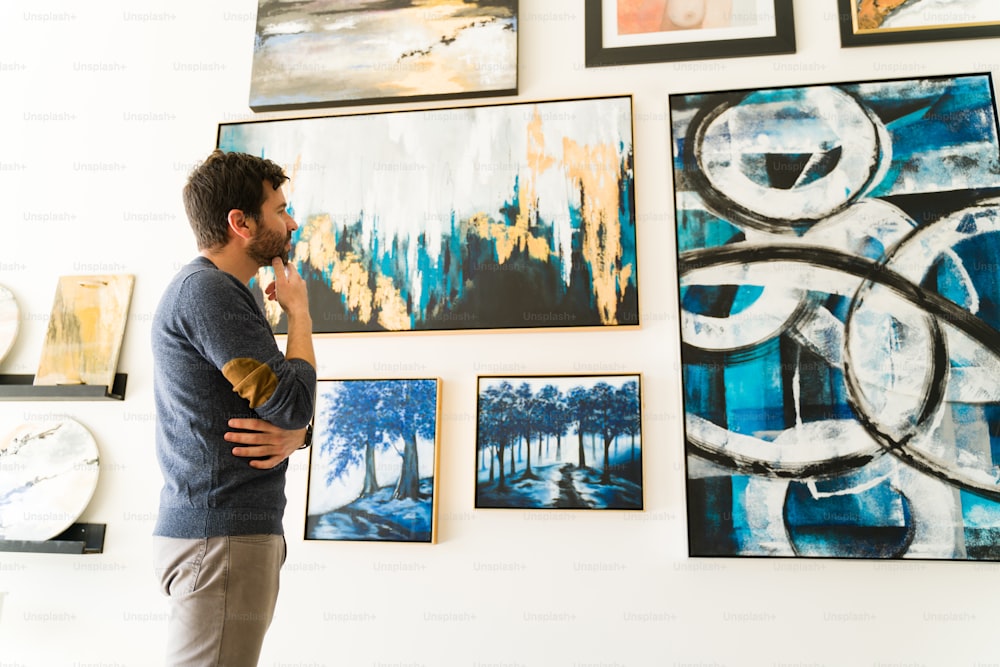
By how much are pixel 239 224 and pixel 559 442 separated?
0.98 m

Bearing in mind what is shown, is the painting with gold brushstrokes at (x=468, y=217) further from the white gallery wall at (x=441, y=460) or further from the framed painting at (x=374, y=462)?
the framed painting at (x=374, y=462)

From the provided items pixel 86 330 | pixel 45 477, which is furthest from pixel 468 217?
pixel 45 477

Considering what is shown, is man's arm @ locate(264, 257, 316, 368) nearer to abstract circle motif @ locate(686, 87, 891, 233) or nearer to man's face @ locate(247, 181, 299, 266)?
man's face @ locate(247, 181, 299, 266)

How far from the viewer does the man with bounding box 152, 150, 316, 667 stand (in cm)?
119

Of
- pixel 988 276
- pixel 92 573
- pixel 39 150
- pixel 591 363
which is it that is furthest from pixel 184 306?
pixel 988 276

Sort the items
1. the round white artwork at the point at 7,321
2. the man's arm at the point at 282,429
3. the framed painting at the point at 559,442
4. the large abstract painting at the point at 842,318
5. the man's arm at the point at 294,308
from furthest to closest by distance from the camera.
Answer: the round white artwork at the point at 7,321 → the framed painting at the point at 559,442 → the large abstract painting at the point at 842,318 → the man's arm at the point at 294,308 → the man's arm at the point at 282,429

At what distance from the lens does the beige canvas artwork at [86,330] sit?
2.16 meters

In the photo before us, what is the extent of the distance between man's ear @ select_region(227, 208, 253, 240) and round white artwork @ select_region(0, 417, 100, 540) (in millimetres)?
1127

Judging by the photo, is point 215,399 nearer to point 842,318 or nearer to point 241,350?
point 241,350

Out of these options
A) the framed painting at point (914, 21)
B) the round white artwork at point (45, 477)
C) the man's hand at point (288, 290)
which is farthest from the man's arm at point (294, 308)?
the framed painting at point (914, 21)

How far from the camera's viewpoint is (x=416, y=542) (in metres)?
1.92

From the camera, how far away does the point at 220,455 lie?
126 centimetres

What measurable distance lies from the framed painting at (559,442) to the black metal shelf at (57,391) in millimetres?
1092

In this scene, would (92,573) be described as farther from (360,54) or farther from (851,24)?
(851,24)
